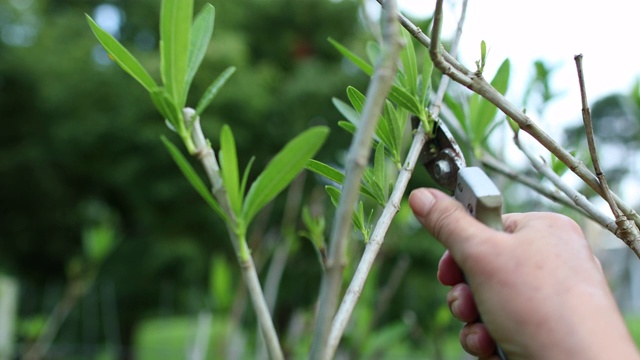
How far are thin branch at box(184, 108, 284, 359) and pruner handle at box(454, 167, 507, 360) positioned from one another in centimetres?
16

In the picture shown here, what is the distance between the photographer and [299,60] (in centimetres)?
880

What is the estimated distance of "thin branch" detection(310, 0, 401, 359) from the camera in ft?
1.24

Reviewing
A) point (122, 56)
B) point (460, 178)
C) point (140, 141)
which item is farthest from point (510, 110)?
point (140, 141)

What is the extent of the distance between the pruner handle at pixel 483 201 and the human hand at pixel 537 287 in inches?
0.6

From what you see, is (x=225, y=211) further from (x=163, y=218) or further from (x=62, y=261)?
(x=62, y=261)

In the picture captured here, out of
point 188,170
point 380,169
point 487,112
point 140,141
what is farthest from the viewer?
point 140,141

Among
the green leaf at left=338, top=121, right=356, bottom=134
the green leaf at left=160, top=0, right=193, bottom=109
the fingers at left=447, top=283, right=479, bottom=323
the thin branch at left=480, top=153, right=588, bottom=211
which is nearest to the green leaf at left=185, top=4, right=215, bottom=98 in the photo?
the green leaf at left=160, top=0, right=193, bottom=109

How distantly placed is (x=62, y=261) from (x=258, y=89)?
4181 mm

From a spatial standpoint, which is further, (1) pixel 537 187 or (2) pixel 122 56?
(1) pixel 537 187

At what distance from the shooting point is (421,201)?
20.6 inches

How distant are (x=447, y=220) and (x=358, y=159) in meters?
0.14

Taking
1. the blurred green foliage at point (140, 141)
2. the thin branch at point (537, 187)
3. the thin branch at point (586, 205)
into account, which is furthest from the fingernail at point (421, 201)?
the blurred green foliage at point (140, 141)

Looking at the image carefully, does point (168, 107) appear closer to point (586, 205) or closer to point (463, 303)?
point (463, 303)

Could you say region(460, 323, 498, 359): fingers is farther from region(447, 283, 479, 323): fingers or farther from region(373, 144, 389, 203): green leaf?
region(373, 144, 389, 203): green leaf
